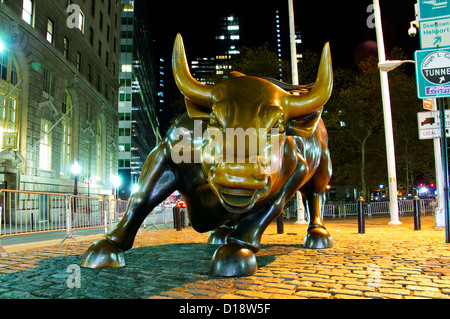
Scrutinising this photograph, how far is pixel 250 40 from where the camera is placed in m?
124

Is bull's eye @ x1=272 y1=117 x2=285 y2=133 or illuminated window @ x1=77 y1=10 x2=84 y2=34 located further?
illuminated window @ x1=77 y1=10 x2=84 y2=34

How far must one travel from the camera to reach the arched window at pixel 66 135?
23.7m

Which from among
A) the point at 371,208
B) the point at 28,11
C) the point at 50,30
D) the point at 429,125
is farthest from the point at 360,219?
the point at 50,30

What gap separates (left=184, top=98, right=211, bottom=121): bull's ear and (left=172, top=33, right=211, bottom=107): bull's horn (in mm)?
84

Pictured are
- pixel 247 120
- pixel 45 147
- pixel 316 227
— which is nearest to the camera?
pixel 247 120

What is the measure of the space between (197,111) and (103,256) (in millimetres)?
1691

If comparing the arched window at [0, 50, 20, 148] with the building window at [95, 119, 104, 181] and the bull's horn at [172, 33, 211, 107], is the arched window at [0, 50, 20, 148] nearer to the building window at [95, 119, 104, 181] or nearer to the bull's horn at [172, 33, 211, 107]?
the building window at [95, 119, 104, 181]

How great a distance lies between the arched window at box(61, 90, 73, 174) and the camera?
2373 centimetres

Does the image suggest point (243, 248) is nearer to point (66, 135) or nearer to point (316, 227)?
point (316, 227)

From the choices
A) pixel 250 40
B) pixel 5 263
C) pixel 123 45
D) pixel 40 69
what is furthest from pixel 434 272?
pixel 250 40

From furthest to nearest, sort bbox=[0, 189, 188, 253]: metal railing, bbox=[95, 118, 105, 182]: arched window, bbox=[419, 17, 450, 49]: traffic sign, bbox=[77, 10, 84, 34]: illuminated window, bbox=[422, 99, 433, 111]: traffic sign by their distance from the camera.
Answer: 1. bbox=[95, 118, 105, 182]: arched window
2. bbox=[77, 10, 84, 34]: illuminated window
3. bbox=[422, 99, 433, 111]: traffic sign
4. bbox=[0, 189, 188, 253]: metal railing
5. bbox=[419, 17, 450, 49]: traffic sign

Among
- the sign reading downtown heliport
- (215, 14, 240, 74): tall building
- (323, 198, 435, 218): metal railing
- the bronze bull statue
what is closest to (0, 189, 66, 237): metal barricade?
the bronze bull statue

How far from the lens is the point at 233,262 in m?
2.92
